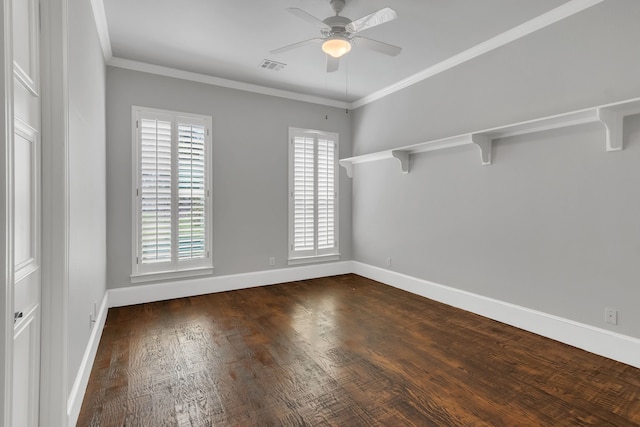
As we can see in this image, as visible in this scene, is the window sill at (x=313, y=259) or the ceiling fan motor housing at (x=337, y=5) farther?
the window sill at (x=313, y=259)

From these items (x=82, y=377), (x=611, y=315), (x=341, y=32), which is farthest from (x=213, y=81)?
(x=611, y=315)

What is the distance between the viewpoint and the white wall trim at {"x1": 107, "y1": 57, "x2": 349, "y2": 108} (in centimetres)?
385

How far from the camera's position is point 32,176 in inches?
56.8

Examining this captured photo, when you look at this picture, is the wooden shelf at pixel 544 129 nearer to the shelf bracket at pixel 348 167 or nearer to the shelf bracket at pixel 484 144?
the shelf bracket at pixel 484 144

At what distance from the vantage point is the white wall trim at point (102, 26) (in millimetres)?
2738

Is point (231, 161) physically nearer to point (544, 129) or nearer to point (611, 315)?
point (544, 129)

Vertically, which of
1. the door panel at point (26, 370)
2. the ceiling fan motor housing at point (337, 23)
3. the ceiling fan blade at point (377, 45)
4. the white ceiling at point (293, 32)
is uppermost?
the white ceiling at point (293, 32)

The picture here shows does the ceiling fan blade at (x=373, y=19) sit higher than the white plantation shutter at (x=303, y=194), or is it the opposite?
the ceiling fan blade at (x=373, y=19)

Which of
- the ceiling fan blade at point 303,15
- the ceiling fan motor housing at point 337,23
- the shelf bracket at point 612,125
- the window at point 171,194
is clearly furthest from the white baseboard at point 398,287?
the ceiling fan motor housing at point 337,23

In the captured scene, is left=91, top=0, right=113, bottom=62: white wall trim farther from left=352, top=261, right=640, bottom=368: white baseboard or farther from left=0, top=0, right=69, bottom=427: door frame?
left=352, top=261, right=640, bottom=368: white baseboard

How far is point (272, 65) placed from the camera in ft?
13.1

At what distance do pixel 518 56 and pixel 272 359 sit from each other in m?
3.67

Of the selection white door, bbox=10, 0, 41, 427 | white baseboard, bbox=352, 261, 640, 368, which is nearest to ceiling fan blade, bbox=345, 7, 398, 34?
white door, bbox=10, 0, 41, 427

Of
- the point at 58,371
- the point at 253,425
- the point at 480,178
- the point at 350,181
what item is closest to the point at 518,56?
the point at 480,178
